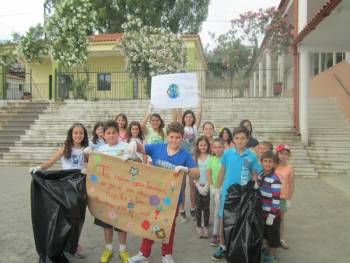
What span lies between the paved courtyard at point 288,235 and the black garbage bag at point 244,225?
2.27 ft

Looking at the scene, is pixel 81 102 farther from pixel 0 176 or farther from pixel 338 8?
pixel 338 8

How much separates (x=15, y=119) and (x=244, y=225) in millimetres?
13833

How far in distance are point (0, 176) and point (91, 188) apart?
7.07m

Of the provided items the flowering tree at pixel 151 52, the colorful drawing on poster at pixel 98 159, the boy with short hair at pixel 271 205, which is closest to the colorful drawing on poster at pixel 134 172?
the colorful drawing on poster at pixel 98 159

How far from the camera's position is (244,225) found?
3889mm

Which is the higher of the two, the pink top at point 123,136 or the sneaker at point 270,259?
the pink top at point 123,136

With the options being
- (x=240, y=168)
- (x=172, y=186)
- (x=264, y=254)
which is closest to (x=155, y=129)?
(x=240, y=168)

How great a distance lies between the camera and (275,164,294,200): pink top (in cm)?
473

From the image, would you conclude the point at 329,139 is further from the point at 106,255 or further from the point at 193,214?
the point at 106,255

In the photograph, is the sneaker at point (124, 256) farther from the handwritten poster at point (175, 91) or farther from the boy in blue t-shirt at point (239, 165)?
the handwritten poster at point (175, 91)

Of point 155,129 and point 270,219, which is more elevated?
point 155,129

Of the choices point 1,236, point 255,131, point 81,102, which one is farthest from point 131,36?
point 1,236

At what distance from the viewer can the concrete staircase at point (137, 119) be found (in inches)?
502

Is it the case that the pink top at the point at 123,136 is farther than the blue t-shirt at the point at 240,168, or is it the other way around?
the pink top at the point at 123,136
